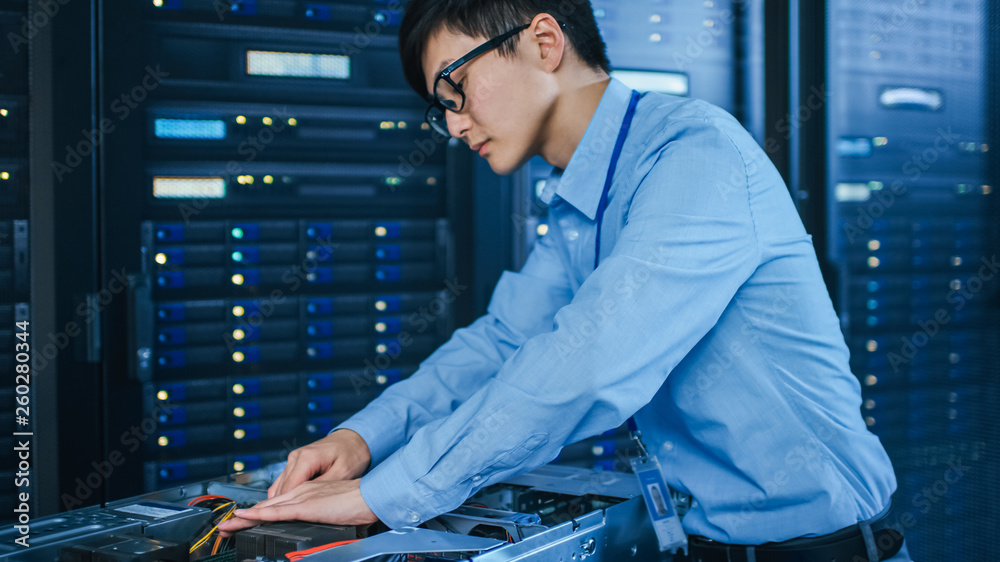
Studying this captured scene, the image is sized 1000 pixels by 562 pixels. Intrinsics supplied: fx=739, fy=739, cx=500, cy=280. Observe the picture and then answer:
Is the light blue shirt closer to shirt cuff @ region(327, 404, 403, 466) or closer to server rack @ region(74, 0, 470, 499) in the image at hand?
shirt cuff @ region(327, 404, 403, 466)

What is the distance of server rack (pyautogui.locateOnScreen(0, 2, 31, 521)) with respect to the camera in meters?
1.63

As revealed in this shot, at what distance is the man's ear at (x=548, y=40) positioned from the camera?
1043 mm

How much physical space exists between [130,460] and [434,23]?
128 cm

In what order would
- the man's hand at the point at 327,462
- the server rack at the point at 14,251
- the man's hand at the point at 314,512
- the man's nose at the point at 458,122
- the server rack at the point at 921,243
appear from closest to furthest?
the man's hand at the point at 314,512, the man's hand at the point at 327,462, the man's nose at the point at 458,122, the server rack at the point at 14,251, the server rack at the point at 921,243

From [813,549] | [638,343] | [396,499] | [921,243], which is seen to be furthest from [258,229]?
[921,243]

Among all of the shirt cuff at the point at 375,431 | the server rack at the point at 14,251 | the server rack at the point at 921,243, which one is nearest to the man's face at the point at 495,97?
the shirt cuff at the point at 375,431

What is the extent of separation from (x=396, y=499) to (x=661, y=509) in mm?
327

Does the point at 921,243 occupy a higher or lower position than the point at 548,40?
lower

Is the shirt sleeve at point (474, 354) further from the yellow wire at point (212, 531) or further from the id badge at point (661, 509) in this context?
the id badge at point (661, 509)

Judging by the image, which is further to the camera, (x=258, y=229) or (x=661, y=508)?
(x=258, y=229)

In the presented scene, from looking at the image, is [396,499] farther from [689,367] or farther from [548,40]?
[548,40]

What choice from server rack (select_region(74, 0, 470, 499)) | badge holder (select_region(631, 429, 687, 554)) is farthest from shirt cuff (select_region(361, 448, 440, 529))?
server rack (select_region(74, 0, 470, 499))

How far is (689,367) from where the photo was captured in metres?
0.92

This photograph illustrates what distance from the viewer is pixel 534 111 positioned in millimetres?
1085
